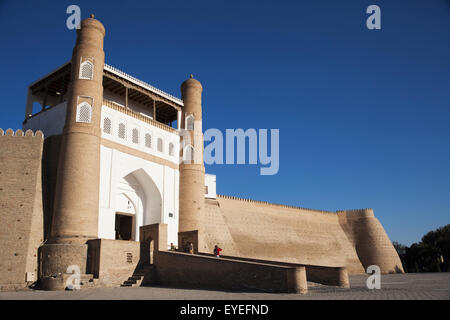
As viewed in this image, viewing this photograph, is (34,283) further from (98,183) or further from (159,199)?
(159,199)

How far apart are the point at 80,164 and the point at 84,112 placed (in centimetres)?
218

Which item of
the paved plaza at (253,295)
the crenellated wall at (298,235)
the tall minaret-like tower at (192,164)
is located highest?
the tall minaret-like tower at (192,164)

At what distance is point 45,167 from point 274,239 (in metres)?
16.6

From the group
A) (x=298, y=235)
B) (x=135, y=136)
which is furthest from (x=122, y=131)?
(x=298, y=235)

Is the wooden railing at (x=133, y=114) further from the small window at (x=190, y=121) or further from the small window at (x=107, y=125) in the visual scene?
the small window at (x=190, y=121)

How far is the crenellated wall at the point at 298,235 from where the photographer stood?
2412cm

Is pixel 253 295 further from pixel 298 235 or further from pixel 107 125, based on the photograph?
pixel 298 235

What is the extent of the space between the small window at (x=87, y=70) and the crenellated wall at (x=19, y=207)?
2916 mm

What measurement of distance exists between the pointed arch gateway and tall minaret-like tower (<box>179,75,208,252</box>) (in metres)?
1.27

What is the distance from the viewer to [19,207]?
1307 cm

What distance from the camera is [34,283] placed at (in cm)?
1250

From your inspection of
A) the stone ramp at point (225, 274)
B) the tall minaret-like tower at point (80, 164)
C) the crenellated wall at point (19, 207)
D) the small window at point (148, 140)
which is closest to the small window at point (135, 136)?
the small window at point (148, 140)

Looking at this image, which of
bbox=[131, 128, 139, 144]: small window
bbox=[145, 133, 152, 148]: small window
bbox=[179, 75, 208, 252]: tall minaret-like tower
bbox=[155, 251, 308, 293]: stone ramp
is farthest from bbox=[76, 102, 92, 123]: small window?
bbox=[155, 251, 308, 293]: stone ramp
